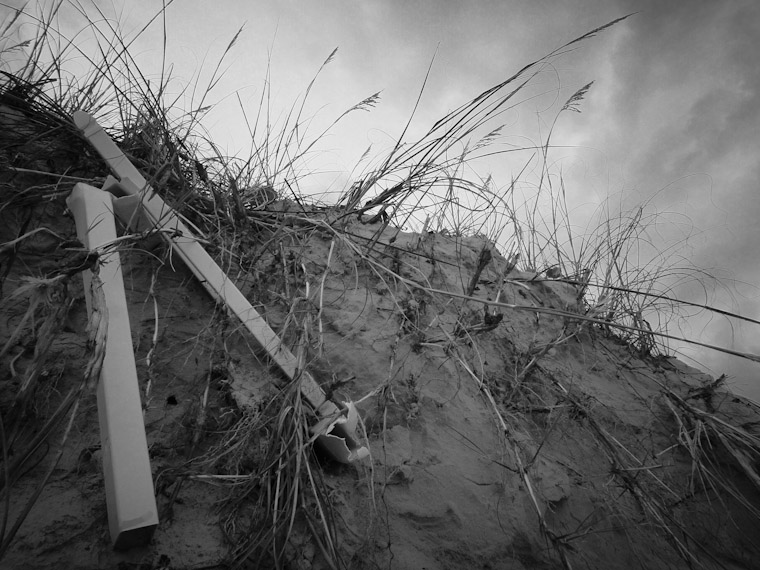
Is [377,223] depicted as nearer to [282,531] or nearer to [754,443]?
[282,531]

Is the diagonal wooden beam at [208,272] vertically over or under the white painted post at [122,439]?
over

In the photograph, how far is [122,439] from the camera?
1.08 m

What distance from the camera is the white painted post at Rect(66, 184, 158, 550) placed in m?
1.03

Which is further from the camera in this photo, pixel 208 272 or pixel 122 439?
pixel 208 272

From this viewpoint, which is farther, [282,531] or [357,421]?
[357,421]

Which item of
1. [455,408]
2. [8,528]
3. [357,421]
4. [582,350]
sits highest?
[582,350]

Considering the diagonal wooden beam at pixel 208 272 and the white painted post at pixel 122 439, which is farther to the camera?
the diagonal wooden beam at pixel 208 272

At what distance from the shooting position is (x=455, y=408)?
5.74 ft

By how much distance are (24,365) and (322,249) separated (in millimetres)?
1344

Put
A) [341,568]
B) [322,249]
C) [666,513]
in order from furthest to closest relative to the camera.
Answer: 1. [322,249]
2. [666,513]
3. [341,568]

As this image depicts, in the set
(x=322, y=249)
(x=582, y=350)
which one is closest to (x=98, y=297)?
(x=322, y=249)

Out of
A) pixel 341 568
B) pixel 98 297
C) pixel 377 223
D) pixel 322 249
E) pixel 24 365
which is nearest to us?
pixel 98 297

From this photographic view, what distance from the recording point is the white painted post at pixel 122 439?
3.36 ft

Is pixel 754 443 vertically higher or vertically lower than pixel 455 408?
higher
